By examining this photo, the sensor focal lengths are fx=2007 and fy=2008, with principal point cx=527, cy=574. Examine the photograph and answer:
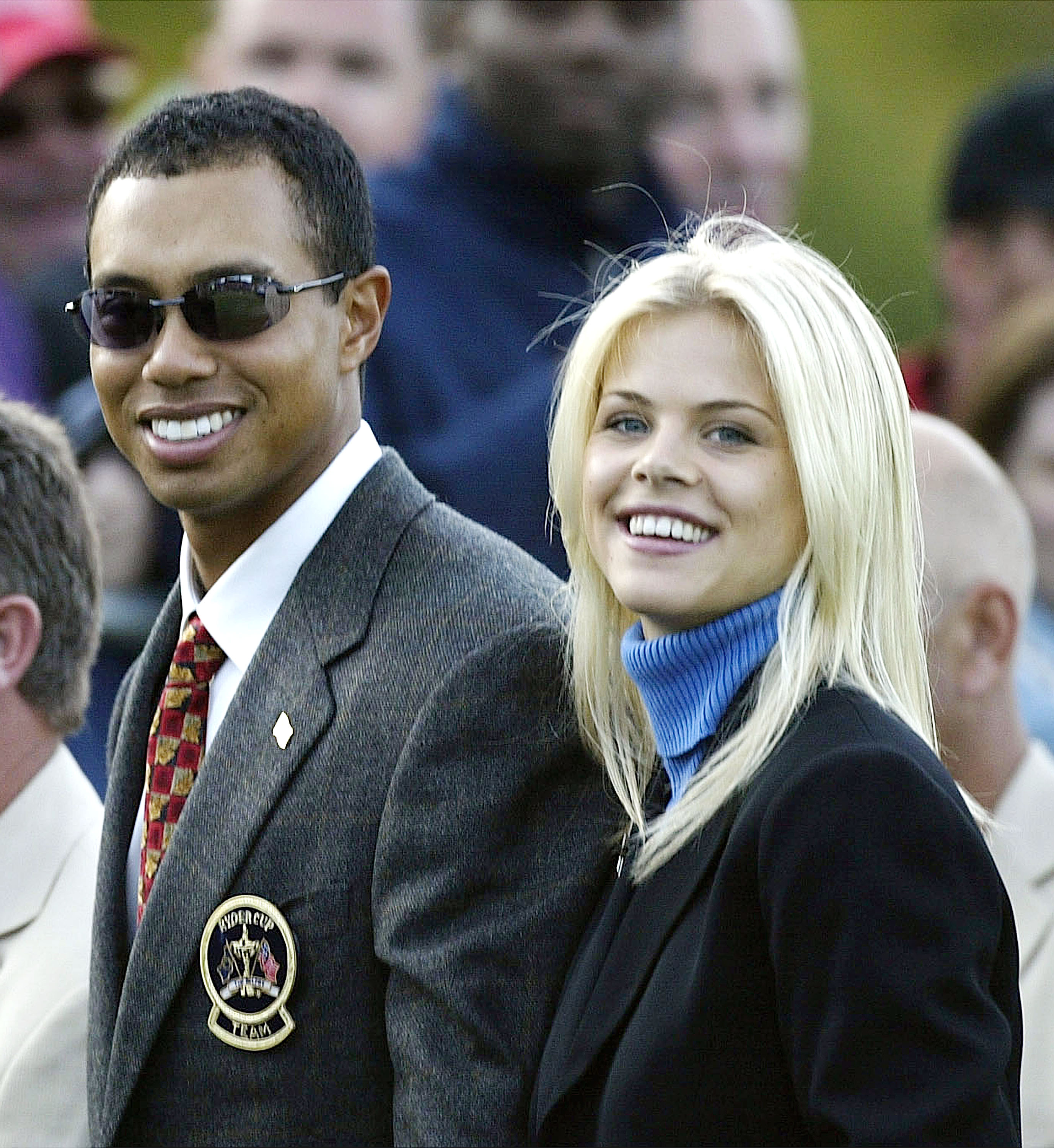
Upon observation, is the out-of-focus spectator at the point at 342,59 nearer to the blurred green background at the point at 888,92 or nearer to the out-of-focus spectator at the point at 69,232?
the out-of-focus spectator at the point at 69,232

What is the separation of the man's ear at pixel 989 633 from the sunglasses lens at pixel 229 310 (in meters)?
1.56

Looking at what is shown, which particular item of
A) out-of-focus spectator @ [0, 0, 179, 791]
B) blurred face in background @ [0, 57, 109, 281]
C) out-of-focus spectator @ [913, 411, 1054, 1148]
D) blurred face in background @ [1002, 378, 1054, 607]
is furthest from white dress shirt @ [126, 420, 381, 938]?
blurred face in background @ [0, 57, 109, 281]

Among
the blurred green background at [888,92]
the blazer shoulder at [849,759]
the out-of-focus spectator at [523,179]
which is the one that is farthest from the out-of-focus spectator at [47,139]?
the blazer shoulder at [849,759]

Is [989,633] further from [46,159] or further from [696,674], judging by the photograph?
[46,159]

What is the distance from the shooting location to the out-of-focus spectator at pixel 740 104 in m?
5.61

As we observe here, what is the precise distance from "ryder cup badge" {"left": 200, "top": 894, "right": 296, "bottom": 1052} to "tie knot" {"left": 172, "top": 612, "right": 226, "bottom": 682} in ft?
1.24

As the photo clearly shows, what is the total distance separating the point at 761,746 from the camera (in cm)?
212

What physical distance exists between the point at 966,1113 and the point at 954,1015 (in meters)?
0.09

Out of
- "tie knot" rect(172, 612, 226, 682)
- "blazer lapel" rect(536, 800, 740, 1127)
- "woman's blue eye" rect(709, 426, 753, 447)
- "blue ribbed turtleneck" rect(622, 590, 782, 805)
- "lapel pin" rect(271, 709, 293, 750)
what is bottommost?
"blazer lapel" rect(536, 800, 740, 1127)

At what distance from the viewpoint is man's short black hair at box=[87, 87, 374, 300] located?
247 centimetres

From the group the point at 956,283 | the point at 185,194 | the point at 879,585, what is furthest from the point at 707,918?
the point at 956,283

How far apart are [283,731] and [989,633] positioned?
157 centimetres

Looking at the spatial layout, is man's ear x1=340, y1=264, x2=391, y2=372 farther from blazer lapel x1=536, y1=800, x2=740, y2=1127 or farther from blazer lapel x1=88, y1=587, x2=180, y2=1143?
blazer lapel x1=536, y1=800, x2=740, y2=1127

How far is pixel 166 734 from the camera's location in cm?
258
